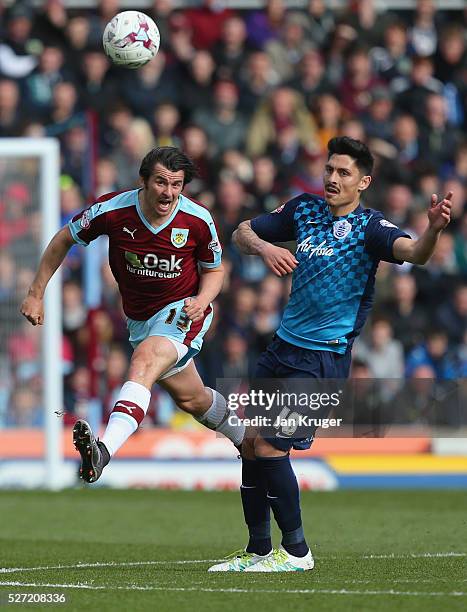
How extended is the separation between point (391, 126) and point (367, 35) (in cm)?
163

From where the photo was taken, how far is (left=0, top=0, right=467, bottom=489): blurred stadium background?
650 inches

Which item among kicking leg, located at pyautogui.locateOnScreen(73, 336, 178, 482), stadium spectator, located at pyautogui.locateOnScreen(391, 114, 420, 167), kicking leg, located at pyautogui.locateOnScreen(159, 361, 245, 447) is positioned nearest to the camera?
kicking leg, located at pyautogui.locateOnScreen(73, 336, 178, 482)

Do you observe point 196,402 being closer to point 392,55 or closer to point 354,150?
point 354,150

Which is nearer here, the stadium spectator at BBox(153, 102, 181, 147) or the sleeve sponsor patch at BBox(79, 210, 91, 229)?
the sleeve sponsor patch at BBox(79, 210, 91, 229)

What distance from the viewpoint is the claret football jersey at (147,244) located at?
30.5 ft

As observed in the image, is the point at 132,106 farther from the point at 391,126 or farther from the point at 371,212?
the point at 371,212

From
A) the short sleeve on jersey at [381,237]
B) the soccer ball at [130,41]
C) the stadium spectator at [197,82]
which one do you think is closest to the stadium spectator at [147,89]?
the stadium spectator at [197,82]

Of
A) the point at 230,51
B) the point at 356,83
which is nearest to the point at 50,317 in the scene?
the point at 230,51

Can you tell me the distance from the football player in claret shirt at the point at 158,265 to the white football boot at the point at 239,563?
0.91 m

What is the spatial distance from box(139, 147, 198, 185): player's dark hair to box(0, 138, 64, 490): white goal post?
22.7ft

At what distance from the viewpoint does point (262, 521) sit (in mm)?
9203

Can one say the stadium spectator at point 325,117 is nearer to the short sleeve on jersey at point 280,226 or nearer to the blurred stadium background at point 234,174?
the blurred stadium background at point 234,174

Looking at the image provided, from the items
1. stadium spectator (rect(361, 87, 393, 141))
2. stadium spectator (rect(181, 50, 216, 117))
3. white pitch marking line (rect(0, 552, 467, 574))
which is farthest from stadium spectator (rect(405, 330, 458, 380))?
white pitch marking line (rect(0, 552, 467, 574))

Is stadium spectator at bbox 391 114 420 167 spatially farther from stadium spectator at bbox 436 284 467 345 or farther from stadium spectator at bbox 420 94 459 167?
stadium spectator at bbox 436 284 467 345
